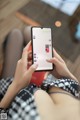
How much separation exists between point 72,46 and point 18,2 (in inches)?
23.3

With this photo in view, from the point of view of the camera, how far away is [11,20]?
1.70 meters

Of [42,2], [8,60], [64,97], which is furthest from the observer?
[42,2]

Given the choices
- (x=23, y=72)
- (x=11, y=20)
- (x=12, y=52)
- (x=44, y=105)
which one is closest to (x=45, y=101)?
(x=44, y=105)

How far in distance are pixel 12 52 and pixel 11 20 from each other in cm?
74

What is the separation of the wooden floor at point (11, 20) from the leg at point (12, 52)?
0.49 metres

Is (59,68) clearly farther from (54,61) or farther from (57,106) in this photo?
(57,106)

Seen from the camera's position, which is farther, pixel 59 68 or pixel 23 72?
pixel 59 68

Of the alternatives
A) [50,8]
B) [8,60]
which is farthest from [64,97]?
[50,8]

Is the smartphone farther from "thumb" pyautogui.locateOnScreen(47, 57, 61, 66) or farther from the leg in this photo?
the leg

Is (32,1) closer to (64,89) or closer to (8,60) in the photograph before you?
(8,60)

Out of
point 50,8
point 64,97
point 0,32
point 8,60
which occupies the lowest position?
point 64,97

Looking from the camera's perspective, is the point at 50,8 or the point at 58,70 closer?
the point at 58,70

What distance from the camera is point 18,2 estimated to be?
6.01 ft

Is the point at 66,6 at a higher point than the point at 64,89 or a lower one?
higher
